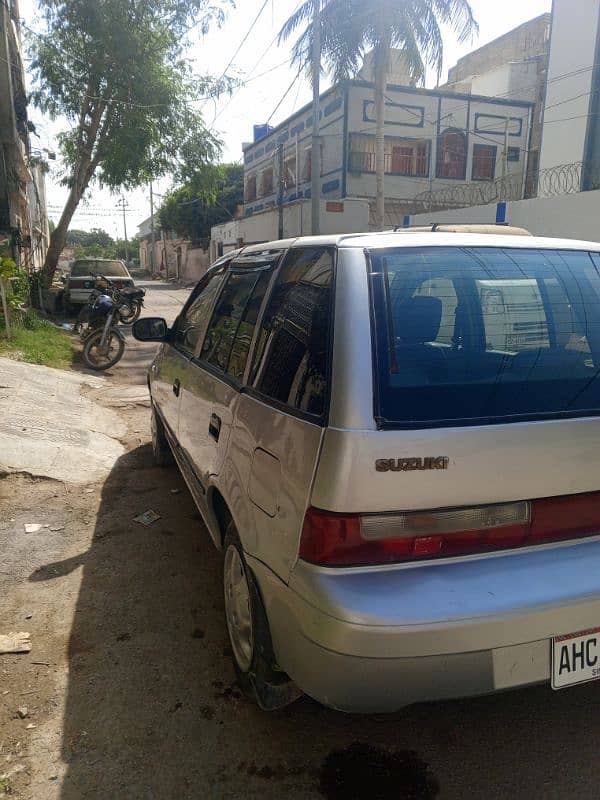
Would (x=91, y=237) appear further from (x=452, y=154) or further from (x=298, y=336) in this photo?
(x=298, y=336)

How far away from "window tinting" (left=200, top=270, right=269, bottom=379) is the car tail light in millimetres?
985

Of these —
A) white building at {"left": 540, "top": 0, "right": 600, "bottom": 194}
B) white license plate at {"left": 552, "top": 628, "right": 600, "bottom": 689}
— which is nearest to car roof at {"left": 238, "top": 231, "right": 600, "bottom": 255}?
white license plate at {"left": 552, "top": 628, "right": 600, "bottom": 689}

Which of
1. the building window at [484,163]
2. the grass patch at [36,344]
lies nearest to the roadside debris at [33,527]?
the grass patch at [36,344]

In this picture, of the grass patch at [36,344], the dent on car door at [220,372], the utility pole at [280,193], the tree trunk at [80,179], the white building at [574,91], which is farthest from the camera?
the utility pole at [280,193]

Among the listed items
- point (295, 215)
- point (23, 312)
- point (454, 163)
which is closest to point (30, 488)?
point (23, 312)

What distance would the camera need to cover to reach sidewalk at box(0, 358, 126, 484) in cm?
491

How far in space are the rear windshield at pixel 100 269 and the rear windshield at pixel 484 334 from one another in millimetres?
15786

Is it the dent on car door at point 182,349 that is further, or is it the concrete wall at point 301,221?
the concrete wall at point 301,221

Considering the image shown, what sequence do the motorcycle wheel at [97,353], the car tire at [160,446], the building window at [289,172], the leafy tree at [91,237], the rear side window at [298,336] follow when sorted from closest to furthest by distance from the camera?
the rear side window at [298,336]
the car tire at [160,446]
the motorcycle wheel at [97,353]
the building window at [289,172]
the leafy tree at [91,237]

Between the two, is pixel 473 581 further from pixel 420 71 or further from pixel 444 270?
pixel 420 71

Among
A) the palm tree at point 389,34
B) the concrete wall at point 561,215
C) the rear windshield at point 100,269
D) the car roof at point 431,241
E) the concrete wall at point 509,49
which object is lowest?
the rear windshield at point 100,269

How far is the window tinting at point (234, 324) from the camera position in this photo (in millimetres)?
2650

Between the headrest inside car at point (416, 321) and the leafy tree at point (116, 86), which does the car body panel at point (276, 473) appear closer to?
the headrest inside car at point (416, 321)

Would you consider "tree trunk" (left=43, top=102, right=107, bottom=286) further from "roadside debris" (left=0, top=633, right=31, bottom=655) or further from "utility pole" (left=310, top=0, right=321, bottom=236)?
"roadside debris" (left=0, top=633, right=31, bottom=655)
